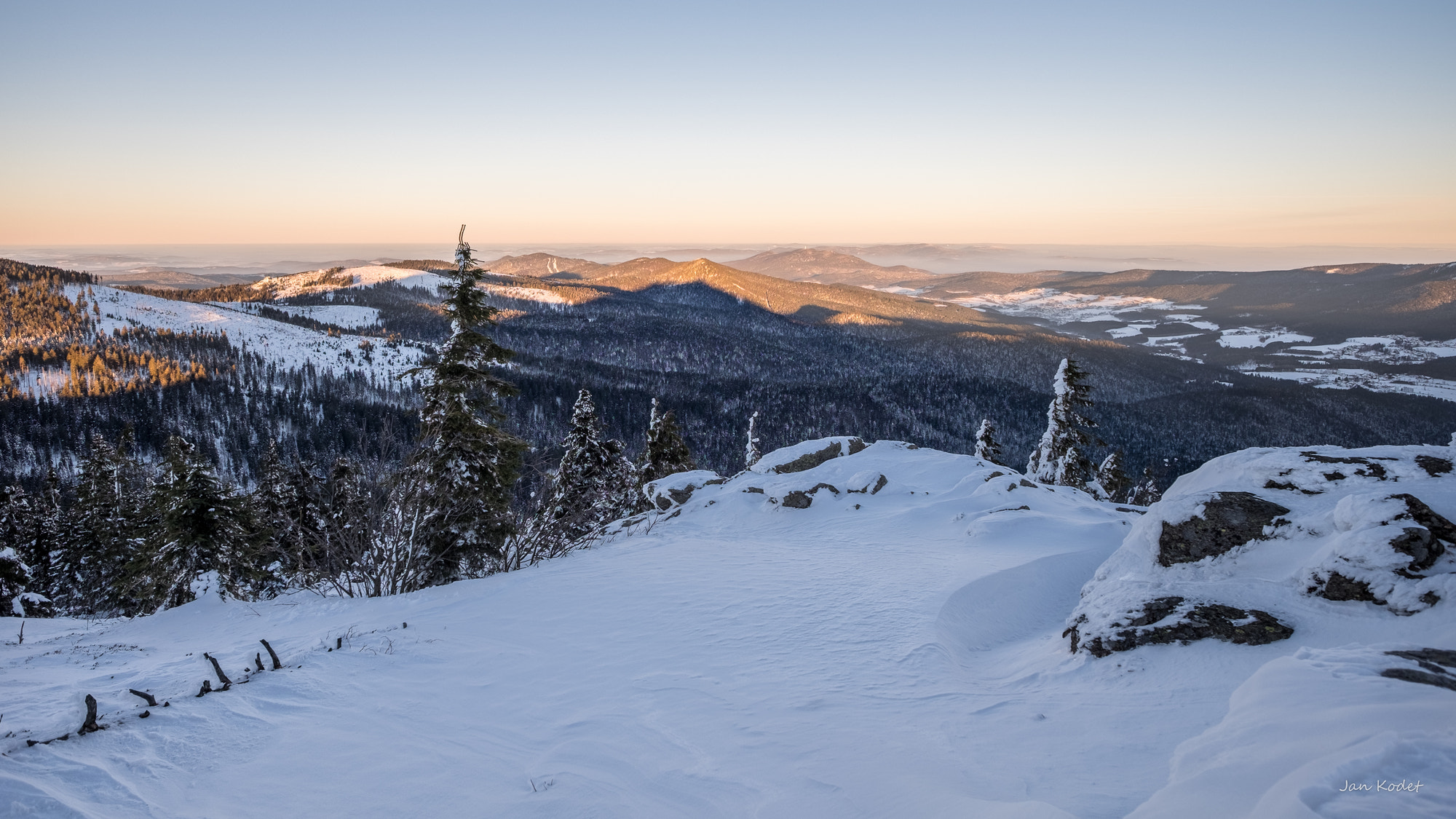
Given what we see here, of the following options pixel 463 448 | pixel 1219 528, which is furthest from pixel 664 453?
pixel 1219 528

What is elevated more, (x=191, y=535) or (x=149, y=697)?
(x=149, y=697)

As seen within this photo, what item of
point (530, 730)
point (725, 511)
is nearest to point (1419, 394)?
point (725, 511)

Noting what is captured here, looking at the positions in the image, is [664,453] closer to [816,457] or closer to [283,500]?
[816,457]

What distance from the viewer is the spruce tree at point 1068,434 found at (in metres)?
30.9

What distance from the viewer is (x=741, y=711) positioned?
23.6 ft

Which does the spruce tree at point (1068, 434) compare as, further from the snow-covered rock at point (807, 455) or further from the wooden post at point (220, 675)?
the wooden post at point (220, 675)

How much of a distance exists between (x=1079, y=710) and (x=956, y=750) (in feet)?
5.14

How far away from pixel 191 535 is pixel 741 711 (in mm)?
25372

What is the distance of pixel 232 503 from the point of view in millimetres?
22906

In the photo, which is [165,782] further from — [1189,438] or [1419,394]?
[1419,394]

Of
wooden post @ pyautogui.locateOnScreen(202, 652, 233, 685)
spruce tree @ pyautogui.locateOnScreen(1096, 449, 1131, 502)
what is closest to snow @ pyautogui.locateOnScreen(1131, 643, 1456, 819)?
wooden post @ pyautogui.locateOnScreen(202, 652, 233, 685)

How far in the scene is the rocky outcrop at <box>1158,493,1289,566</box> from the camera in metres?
8.37
